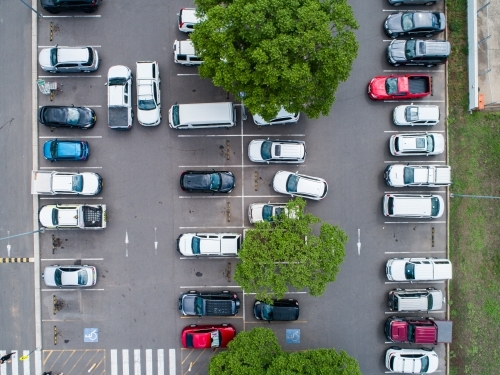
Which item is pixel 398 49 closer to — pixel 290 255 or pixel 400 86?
pixel 400 86

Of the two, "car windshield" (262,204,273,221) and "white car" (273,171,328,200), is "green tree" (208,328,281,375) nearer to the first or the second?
"car windshield" (262,204,273,221)

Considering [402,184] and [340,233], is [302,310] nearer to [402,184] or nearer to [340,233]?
[340,233]

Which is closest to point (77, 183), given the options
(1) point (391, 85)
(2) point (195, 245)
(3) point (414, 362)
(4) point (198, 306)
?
(2) point (195, 245)

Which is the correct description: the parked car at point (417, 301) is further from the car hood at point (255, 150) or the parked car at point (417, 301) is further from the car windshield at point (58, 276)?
the car windshield at point (58, 276)

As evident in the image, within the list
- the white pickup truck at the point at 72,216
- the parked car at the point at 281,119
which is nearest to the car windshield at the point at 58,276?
the white pickup truck at the point at 72,216

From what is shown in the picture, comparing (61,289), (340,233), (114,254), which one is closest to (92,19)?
(114,254)
